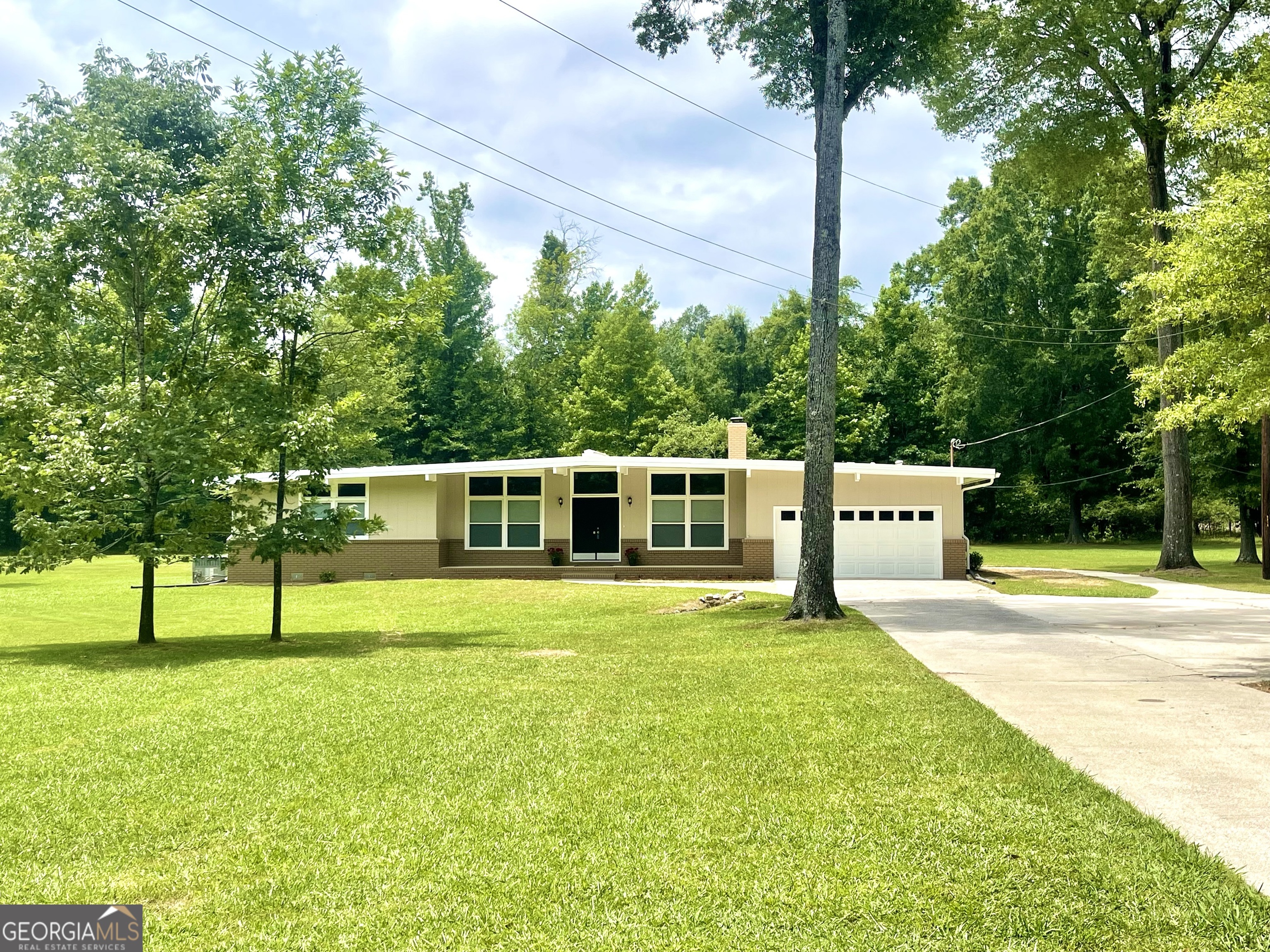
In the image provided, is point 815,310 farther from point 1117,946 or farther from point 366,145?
point 1117,946

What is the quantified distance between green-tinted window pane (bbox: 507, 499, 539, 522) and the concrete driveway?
11.0 metres

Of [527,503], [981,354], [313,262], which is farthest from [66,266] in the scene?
[981,354]

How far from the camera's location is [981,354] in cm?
4406

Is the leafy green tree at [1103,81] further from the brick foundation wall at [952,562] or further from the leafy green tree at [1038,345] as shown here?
the leafy green tree at [1038,345]

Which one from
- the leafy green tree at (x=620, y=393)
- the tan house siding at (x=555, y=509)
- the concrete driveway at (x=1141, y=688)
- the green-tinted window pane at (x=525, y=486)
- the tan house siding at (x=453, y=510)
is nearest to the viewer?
the concrete driveway at (x=1141, y=688)

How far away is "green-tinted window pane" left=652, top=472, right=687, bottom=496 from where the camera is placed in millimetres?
25172

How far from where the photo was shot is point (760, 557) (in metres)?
24.1

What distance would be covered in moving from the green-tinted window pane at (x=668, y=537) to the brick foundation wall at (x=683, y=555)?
100 mm

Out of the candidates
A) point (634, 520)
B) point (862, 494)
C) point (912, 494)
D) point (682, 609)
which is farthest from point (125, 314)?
point (912, 494)

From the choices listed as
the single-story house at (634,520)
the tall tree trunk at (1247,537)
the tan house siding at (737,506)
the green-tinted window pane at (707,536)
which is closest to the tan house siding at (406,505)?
the single-story house at (634,520)

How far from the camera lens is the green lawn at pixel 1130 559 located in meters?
22.9

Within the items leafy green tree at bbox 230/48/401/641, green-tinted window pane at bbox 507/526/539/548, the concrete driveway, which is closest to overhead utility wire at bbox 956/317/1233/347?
green-tinted window pane at bbox 507/526/539/548

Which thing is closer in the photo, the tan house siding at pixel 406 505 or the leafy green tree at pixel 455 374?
the tan house siding at pixel 406 505

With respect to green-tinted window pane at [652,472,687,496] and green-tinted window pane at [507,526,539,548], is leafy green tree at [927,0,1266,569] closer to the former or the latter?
green-tinted window pane at [652,472,687,496]
